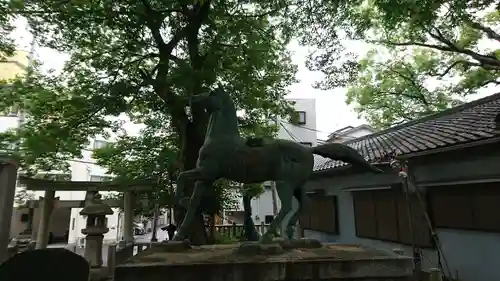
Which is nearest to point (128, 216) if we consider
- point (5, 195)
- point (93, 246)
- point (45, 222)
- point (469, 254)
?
point (45, 222)

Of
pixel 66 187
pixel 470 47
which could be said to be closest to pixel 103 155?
pixel 66 187

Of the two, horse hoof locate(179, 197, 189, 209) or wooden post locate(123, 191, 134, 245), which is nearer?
horse hoof locate(179, 197, 189, 209)

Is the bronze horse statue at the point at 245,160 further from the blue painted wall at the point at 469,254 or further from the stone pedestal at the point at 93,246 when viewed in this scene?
the stone pedestal at the point at 93,246

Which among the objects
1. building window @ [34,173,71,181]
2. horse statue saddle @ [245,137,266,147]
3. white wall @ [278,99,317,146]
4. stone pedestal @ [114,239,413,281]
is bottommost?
stone pedestal @ [114,239,413,281]

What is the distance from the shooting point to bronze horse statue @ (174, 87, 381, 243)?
183 inches

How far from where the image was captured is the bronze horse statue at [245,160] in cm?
464

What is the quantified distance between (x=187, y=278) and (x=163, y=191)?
937 centimetres

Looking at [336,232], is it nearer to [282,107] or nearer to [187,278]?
[282,107]

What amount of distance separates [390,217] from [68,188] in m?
10.6

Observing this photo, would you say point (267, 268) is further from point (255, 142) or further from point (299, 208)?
point (255, 142)

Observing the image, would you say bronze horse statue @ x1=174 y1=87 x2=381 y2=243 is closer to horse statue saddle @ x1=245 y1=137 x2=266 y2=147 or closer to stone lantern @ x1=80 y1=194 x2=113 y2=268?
horse statue saddle @ x1=245 y1=137 x2=266 y2=147

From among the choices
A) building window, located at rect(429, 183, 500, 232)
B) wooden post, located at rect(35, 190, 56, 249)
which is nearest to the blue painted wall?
building window, located at rect(429, 183, 500, 232)

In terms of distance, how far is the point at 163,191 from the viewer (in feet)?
41.7

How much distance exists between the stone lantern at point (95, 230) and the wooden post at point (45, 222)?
76.0 inches
